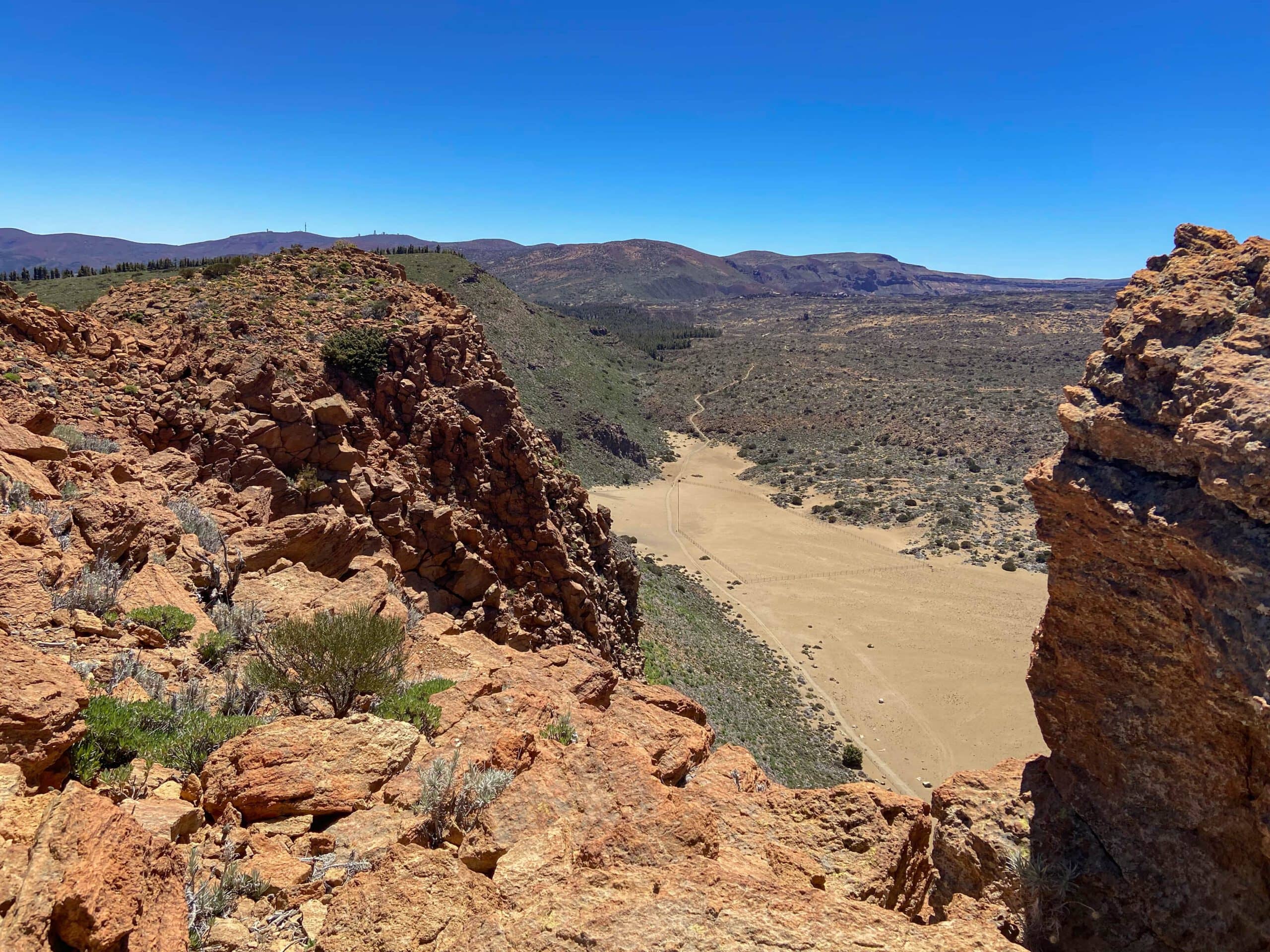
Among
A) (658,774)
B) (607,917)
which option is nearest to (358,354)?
(658,774)

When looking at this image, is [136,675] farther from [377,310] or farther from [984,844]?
[377,310]

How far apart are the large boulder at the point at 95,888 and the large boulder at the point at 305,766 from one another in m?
1.06

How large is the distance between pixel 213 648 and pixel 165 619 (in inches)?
22.9

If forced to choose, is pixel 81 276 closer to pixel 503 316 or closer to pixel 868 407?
pixel 503 316

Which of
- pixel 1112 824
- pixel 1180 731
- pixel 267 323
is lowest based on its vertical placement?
pixel 1112 824

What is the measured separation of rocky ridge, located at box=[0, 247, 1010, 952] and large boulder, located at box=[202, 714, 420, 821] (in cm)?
2

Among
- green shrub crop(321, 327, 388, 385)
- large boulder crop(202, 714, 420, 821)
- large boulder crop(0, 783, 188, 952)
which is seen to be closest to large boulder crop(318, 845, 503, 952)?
large boulder crop(0, 783, 188, 952)

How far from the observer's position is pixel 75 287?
27.0m

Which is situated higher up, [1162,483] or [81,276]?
[81,276]

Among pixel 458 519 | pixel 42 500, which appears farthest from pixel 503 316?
pixel 42 500

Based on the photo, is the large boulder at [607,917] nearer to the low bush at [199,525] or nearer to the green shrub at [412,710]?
the green shrub at [412,710]

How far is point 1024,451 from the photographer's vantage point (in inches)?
2008

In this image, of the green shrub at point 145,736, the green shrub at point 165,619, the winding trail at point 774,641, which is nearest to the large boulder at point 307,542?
the green shrub at point 165,619

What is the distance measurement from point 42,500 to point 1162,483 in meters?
11.5
